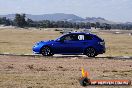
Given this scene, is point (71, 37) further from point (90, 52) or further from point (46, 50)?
point (46, 50)

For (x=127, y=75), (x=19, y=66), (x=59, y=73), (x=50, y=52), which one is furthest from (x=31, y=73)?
(x=50, y=52)

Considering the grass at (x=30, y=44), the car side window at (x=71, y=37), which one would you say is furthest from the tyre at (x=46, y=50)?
the grass at (x=30, y=44)

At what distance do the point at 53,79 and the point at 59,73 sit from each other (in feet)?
5.52

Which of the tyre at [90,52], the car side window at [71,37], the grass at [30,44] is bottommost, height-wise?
the grass at [30,44]

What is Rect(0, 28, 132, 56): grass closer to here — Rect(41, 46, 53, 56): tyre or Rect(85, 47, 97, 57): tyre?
Rect(41, 46, 53, 56): tyre

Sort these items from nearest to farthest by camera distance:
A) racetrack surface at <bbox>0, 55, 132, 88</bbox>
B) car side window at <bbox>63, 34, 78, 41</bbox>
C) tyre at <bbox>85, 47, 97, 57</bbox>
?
racetrack surface at <bbox>0, 55, 132, 88</bbox>
tyre at <bbox>85, 47, 97, 57</bbox>
car side window at <bbox>63, 34, 78, 41</bbox>

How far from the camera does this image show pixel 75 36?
2512 centimetres

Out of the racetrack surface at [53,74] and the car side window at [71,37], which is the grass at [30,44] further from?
the racetrack surface at [53,74]

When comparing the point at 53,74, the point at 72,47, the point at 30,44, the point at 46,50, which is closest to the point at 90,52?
the point at 72,47

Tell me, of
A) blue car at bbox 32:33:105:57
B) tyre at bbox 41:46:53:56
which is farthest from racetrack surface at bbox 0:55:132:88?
tyre at bbox 41:46:53:56

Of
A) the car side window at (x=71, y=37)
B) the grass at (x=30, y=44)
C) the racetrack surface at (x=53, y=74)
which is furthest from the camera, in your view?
the grass at (x=30, y=44)

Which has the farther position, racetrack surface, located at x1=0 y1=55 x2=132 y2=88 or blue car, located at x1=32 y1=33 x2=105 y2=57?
blue car, located at x1=32 y1=33 x2=105 y2=57

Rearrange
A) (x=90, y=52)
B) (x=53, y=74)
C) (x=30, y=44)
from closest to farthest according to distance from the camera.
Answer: (x=53, y=74) < (x=90, y=52) < (x=30, y=44)

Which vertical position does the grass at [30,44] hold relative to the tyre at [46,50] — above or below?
below
